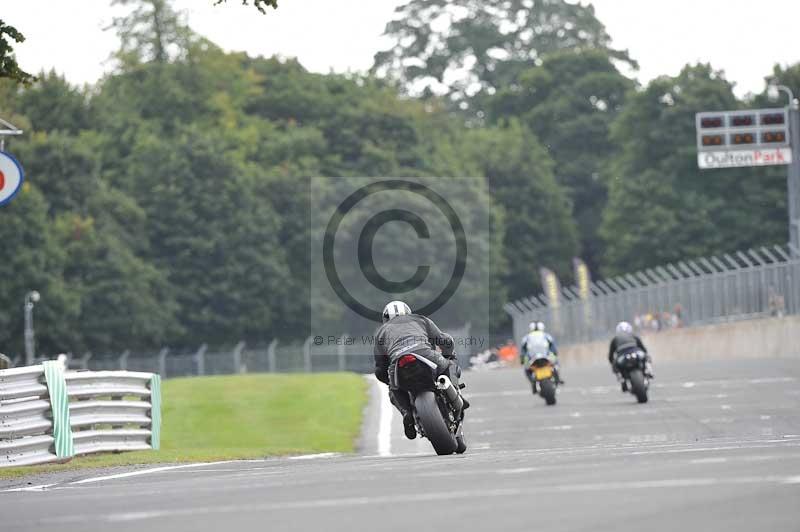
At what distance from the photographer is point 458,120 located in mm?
115062

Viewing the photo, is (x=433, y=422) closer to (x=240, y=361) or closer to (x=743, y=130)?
(x=743, y=130)

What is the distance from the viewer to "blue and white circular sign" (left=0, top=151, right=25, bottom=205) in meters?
18.4

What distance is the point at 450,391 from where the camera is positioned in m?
17.2

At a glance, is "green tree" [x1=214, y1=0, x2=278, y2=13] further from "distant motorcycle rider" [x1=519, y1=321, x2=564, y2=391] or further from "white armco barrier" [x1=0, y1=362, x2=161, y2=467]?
"distant motorcycle rider" [x1=519, y1=321, x2=564, y2=391]

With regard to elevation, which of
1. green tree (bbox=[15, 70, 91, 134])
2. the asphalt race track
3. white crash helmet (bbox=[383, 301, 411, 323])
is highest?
green tree (bbox=[15, 70, 91, 134])

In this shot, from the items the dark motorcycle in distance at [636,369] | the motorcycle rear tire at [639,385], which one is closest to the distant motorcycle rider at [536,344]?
the dark motorcycle in distance at [636,369]

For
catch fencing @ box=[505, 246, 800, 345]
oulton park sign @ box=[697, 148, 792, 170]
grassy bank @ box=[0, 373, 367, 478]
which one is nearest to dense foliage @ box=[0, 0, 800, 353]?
catch fencing @ box=[505, 246, 800, 345]

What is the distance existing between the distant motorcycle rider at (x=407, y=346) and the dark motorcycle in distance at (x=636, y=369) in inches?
462

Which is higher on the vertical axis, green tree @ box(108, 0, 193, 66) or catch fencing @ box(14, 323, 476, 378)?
green tree @ box(108, 0, 193, 66)

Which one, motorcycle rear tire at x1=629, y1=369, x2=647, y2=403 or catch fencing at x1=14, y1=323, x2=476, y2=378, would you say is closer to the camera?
motorcycle rear tire at x1=629, y1=369, x2=647, y2=403

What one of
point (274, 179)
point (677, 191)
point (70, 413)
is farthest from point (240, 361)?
point (70, 413)

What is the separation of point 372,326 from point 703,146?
3947 centimetres

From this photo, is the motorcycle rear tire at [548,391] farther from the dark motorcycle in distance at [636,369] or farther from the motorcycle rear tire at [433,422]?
the motorcycle rear tire at [433,422]

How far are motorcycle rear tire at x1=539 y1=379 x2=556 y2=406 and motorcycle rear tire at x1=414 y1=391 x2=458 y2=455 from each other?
43.3 ft
